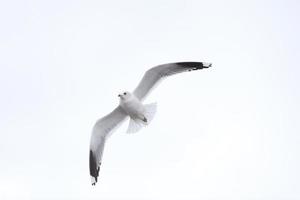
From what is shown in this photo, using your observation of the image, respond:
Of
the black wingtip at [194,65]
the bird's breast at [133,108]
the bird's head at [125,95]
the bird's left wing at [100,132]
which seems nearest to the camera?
the black wingtip at [194,65]

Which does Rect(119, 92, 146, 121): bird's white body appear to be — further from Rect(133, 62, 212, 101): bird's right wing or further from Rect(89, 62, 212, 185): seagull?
Rect(133, 62, 212, 101): bird's right wing

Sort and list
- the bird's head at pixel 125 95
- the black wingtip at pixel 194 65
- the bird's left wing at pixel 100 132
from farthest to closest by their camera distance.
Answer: the bird's left wing at pixel 100 132, the bird's head at pixel 125 95, the black wingtip at pixel 194 65

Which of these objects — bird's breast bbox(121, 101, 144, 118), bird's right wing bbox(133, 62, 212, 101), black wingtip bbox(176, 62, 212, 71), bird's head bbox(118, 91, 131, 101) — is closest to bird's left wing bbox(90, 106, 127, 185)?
bird's breast bbox(121, 101, 144, 118)

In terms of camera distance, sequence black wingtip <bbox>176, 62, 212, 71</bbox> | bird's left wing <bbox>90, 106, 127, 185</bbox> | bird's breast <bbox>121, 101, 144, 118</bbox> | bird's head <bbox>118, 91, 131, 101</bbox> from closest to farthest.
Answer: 1. black wingtip <bbox>176, 62, 212, 71</bbox>
2. bird's breast <bbox>121, 101, 144, 118</bbox>
3. bird's head <bbox>118, 91, 131, 101</bbox>
4. bird's left wing <bbox>90, 106, 127, 185</bbox>

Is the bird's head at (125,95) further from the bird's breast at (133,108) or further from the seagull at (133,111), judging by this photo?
the bird's breast at (133,108)

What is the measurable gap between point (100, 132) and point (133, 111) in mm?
1132

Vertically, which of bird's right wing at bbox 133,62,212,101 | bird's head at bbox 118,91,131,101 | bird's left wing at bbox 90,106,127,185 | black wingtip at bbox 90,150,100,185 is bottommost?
black wingtip at bbox 90,150,100,185

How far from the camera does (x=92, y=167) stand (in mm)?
16234

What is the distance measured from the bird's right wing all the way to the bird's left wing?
768 millimetres

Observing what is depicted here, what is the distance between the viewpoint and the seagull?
50.2 feet

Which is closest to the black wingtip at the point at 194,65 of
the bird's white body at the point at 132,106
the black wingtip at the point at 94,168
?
the bird's white body at the point at 132,106

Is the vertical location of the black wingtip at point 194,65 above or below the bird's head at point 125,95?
above

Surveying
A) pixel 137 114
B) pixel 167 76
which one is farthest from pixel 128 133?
pixel 167 76

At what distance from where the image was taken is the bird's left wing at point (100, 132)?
52.8 ft
